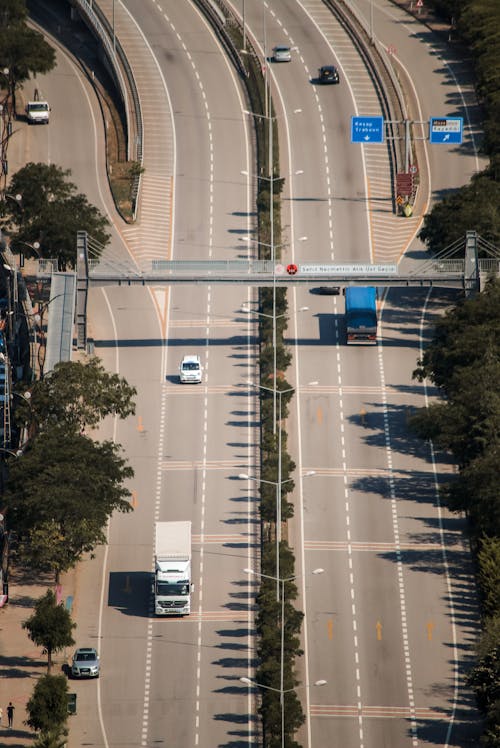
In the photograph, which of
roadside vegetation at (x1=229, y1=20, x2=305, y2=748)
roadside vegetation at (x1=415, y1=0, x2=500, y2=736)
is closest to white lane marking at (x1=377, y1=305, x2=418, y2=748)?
roadside vegetation at (x1=415, y1=0, x2=500, y2=736)

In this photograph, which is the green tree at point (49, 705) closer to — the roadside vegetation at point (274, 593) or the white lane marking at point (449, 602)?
the roadside vegetation at point (274, 593)

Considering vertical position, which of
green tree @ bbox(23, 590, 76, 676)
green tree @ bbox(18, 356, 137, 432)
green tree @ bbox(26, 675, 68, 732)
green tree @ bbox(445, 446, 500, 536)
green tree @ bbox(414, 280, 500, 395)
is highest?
green tree @ bbox(414, 280, 500, 395)

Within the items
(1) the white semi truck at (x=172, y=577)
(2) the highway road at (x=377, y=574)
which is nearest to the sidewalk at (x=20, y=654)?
(1) the white semi truck at (x=172, y=577)

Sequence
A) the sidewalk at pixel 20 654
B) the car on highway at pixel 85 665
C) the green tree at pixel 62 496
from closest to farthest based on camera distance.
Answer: the sidewalk at pixel 20 654 < the car on highway at pixel 85 665 < the green tree at pixel 62 496

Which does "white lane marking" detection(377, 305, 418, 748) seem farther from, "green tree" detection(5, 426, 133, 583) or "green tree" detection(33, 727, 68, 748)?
"green tree" detection(33, 727, 68, 748)

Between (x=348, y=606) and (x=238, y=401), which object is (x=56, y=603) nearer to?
(x=348, y=606)
